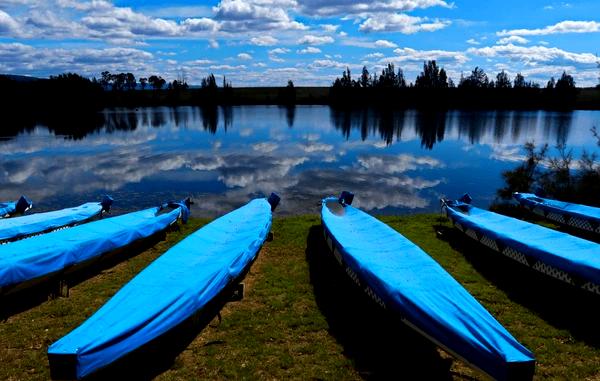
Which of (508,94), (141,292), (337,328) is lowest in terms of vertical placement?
(337,328)

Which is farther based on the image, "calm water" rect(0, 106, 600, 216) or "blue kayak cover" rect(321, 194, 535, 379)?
"calm water" rect(0, 106, 600, 216)

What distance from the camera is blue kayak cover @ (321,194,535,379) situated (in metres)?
7.77

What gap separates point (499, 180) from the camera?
34.9m

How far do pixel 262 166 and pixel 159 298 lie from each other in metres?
30.4

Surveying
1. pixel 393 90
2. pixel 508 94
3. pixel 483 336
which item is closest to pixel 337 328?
pixel 483 336

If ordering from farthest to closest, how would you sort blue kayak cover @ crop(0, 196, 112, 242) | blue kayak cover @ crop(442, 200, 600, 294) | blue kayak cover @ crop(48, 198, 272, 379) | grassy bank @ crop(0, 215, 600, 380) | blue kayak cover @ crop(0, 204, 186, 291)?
blue kayak cover @ crop(0, 196, 112, 242) → blue kayak cover @ crop(0, 204, 186, 291) → blue kayak cover @ crop(442, 200, 600, 294) → grassy bank @ crop(0, 215, 600, 380) → blue kayak cover @ crop(48, 198, 272, 379)

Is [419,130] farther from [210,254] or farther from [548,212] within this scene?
[210,254]

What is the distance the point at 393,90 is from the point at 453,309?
174m

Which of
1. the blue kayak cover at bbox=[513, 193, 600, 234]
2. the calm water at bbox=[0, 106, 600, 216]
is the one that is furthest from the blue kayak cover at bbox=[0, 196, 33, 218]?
the blue kayak cover at bbox=[513, 193, 600, 234]

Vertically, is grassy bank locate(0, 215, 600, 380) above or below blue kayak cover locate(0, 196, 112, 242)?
below

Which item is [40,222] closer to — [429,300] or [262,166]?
[429,300]

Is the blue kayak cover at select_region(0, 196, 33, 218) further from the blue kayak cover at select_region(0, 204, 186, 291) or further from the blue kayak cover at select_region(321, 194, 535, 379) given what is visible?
the blue kayak cover at select_region(321, 194, 535, 379)

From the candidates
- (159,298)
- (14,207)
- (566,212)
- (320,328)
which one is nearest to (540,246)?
(566,212)

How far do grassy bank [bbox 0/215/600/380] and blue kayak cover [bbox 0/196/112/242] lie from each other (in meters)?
4.36
